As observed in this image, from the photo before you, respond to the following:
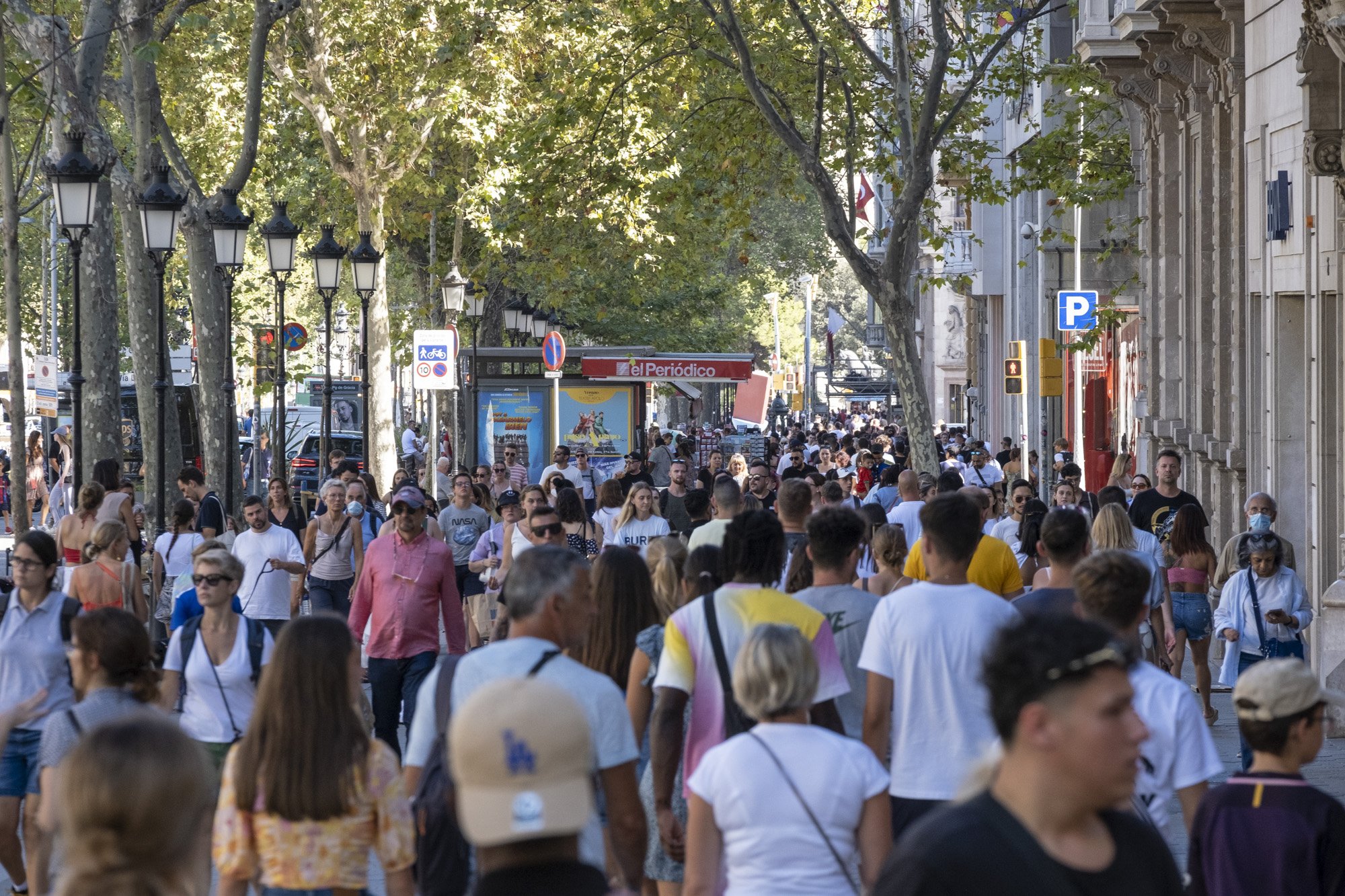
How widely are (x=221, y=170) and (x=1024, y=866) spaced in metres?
31.6

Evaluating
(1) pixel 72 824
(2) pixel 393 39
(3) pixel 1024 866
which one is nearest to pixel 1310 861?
(3) pixel 1024 866

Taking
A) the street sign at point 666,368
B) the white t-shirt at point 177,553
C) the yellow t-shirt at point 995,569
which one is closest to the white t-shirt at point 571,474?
the white t-shirt at point 177,553

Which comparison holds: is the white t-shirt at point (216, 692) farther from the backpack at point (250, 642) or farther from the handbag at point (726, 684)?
the handbag at point (726, 684)

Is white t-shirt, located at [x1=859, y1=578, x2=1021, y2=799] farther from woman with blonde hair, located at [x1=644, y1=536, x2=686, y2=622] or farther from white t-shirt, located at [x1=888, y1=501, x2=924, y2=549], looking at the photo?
white t-shirt, located at [x1=888, y1=501, x2=924, y2=549]

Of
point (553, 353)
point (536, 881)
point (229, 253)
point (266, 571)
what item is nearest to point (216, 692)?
point (536, 881)

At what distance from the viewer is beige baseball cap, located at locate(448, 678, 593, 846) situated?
2.69 m

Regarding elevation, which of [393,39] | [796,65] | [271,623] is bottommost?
[271,623]

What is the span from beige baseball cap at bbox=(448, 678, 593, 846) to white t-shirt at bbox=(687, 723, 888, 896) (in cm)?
157

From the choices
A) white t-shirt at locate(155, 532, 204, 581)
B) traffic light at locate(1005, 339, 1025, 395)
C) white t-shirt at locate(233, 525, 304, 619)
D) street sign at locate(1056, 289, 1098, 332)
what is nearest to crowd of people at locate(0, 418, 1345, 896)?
white t-shirt at locate(233, 525, 304, 619)

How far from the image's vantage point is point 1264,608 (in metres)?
9.99

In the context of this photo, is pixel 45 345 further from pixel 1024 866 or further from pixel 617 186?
pixel 1024 866

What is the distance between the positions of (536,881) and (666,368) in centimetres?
3118

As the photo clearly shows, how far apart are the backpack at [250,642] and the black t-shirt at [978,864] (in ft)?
14.5

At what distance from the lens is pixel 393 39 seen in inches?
1244
